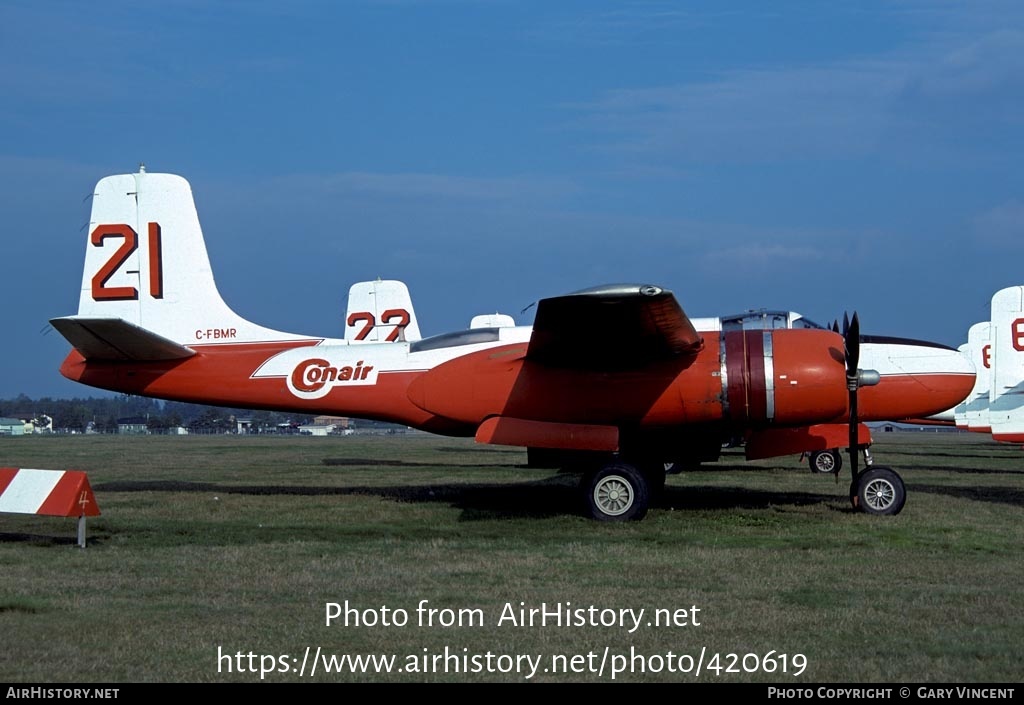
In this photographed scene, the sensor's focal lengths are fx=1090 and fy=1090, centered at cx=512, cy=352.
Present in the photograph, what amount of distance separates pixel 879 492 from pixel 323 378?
7366mm

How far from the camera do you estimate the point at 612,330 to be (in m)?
12.3

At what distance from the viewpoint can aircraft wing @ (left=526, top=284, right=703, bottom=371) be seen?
37.1 ft

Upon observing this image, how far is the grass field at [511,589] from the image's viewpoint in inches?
243

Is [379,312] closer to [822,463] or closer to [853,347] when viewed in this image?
[822,463]

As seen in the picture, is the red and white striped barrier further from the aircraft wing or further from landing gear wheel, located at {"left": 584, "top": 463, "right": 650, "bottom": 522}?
landing gear wheel, located at {"left": 584, "top": 463, "right": 650, "bottom": 522}

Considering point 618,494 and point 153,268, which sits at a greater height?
point 153,268

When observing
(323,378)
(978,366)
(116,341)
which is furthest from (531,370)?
(978,366)

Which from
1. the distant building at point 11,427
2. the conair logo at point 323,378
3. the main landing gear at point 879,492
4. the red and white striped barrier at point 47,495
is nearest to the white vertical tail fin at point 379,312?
the conair logo at point 323,378

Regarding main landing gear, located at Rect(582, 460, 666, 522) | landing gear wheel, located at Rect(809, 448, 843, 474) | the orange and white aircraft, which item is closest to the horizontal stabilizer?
the orange and white aircraft

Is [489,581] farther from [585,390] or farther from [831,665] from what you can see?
[585,390]

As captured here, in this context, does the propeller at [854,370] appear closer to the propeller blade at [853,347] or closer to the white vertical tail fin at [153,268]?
the propeller blade at [853,347]

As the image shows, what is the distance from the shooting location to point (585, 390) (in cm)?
1325

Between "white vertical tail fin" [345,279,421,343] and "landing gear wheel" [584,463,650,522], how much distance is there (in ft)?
41.6

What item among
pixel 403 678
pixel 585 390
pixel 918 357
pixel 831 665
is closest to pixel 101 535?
pixel 585 390
